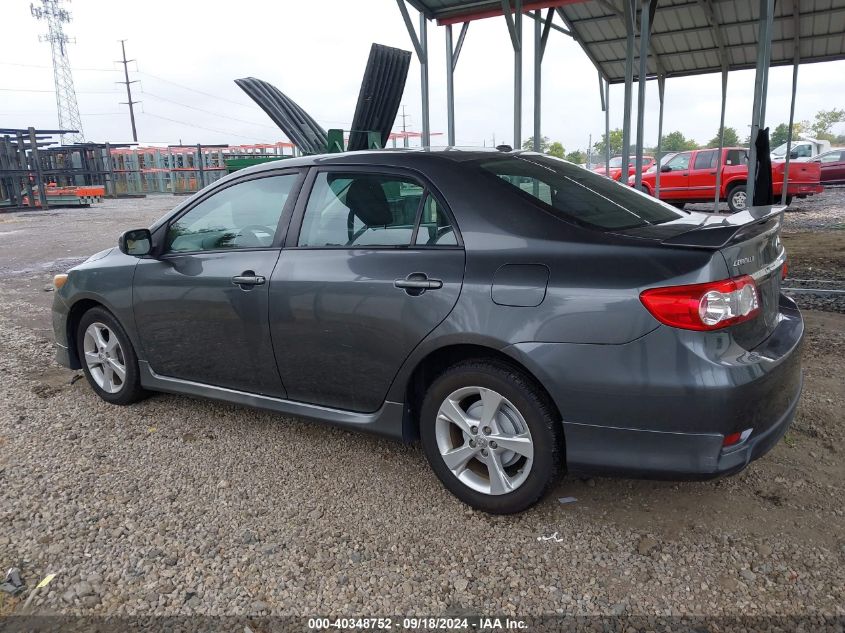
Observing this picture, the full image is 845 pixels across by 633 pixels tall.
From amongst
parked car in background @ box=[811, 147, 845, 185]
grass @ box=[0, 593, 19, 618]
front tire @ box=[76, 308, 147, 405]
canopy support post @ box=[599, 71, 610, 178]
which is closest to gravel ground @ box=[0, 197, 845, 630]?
grass @ box=[0, 593, 19, 618]

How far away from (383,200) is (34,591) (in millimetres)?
2140

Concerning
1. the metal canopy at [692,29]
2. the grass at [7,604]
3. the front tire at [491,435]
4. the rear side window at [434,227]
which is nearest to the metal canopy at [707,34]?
the metal canopy at [692,29]

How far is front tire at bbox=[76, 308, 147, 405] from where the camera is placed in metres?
3.99

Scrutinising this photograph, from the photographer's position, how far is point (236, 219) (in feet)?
11.7

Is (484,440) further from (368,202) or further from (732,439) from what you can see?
(368,202)

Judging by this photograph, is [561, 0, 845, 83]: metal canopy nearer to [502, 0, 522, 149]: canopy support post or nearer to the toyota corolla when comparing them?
[502, 0, 522, 149]: canopy support post

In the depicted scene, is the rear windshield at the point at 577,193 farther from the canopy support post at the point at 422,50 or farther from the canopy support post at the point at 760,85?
the canopy support post at the point at 422,50

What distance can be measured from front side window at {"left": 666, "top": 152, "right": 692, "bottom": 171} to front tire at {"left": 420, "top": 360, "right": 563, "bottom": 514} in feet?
53.7

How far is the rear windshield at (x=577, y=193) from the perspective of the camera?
8.96 feet

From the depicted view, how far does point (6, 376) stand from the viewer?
192 inches

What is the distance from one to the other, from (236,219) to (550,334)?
79.5 inches

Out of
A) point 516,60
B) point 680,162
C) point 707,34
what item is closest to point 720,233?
point 516,60

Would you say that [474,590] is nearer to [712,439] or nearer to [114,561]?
[712,439]

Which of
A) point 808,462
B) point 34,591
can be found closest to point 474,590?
point 34,591
